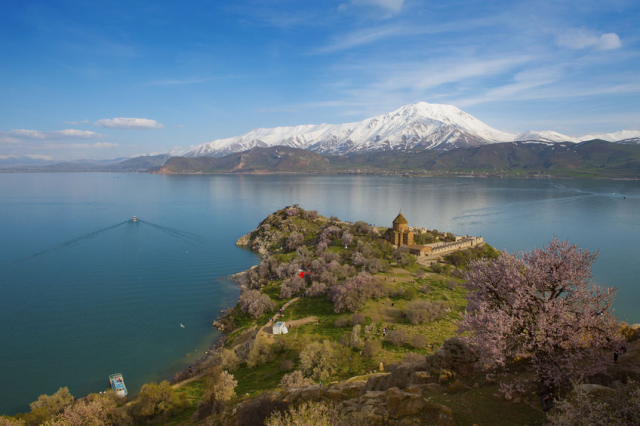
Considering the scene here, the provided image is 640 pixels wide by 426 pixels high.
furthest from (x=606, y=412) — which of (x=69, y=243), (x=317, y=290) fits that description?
(x=69, y=243)

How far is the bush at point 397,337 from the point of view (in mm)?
27516

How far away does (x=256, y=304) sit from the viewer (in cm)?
3856

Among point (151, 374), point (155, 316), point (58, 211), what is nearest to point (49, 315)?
point (155, 316)

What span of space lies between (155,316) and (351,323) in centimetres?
2538

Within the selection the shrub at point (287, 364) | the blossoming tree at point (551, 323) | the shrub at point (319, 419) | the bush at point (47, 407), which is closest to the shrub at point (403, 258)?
the shrub at point (287, 364)

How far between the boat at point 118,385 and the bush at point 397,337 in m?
22.4

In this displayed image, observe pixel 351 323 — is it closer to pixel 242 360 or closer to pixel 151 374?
pixel 242 360

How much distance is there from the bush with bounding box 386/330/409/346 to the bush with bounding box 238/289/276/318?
52.7ft

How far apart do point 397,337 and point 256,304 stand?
17.7 m

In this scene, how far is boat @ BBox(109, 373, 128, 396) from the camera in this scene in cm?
2698

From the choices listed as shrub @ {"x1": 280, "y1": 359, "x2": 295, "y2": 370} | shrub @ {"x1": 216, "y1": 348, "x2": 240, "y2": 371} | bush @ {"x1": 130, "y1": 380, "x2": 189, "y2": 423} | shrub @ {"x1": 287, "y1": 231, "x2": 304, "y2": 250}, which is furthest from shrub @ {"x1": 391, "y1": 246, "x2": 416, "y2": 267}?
bush @ {"x1": 130, "y1": 380, "x2": 189, "y2": 423}

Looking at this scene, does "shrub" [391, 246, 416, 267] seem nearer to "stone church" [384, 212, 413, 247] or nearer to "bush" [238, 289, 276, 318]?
"stone church" [384, 212, 413, 247]

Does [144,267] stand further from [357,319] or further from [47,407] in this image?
[357,319]

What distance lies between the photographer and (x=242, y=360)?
28844 millimetres
